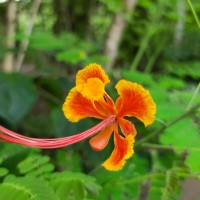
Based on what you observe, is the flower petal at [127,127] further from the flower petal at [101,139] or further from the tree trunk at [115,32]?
the tree trunk at [115,32]

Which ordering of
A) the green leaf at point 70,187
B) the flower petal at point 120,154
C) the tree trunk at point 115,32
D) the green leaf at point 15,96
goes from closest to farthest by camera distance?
the flower petal at point 120,154 < the green leaf at point 70,187 < the green leaf at point 15,96 < the tree trunk at point 115,32

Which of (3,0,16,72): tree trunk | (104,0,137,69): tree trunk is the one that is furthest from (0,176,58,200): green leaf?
(104,0,137,69): tree trunk

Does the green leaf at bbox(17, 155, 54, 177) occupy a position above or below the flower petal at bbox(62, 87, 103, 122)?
below

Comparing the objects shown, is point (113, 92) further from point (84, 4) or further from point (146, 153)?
point (84, 4)

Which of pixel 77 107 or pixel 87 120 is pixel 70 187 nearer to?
pixel 77 107

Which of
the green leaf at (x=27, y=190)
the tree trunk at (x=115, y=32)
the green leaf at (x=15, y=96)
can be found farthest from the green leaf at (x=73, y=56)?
the green leaf at (x=27, y=190)

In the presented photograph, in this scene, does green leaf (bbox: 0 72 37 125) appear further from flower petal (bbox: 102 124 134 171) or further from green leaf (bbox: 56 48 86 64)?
flower petal (bbox: 102 124 134 171)
